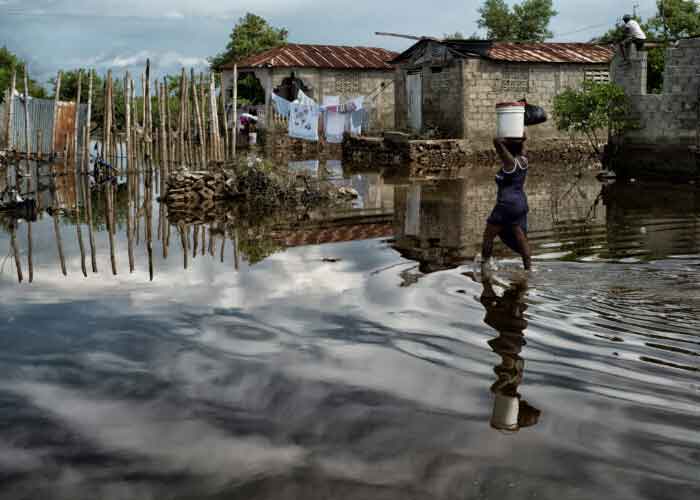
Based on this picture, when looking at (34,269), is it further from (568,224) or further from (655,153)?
(655,153)

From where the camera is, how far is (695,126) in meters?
17.9

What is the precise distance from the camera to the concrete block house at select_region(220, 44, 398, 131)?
101 feet

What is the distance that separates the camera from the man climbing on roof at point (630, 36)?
19.3 meters

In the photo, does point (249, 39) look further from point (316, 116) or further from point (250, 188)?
point (250, 188)

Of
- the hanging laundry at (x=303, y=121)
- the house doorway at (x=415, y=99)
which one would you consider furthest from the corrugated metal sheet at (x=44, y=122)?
the house doorway at (x=415, y=99)

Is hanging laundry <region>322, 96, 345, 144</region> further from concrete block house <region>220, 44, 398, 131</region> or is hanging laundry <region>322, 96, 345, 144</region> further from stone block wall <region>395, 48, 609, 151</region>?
concrete block house <region>220, 44, 398, 131</region>

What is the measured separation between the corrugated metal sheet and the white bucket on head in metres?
15.4

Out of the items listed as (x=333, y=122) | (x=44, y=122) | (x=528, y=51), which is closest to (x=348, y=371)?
(x=44, y=122)

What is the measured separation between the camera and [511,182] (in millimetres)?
7539

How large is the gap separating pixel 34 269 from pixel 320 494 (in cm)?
598

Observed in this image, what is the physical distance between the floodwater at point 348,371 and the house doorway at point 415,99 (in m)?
16.7

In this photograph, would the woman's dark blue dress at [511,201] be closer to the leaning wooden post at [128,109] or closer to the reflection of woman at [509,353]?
the reflection of woman at [509,353]

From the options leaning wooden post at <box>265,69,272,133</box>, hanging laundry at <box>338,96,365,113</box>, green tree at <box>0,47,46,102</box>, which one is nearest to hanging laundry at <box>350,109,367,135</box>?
hanging laundry at <box>338,96,365,113</box>

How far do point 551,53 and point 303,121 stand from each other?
26.8 ft
